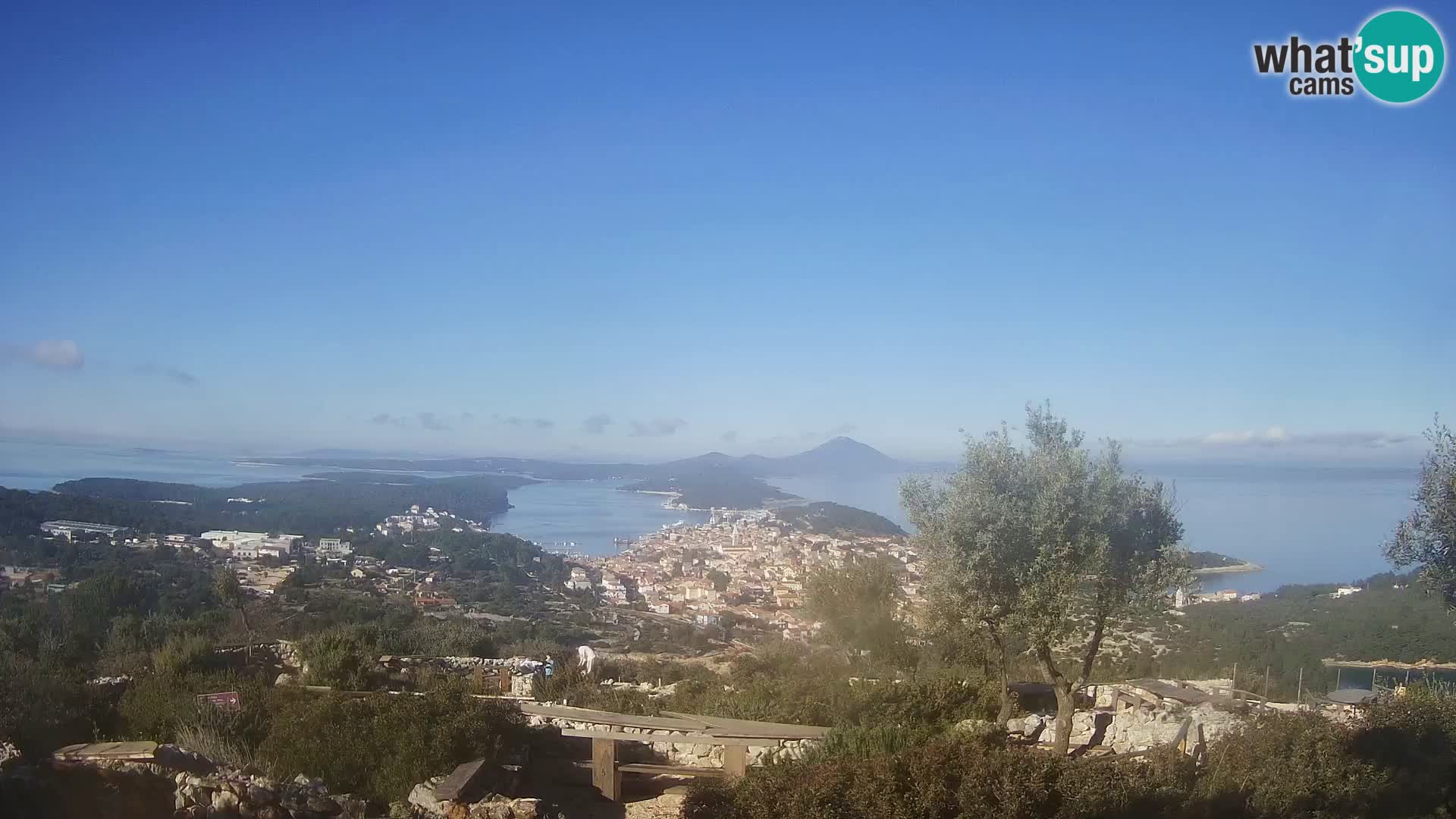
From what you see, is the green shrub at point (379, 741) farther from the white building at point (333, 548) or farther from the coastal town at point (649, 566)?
the white building at point (333, 548)

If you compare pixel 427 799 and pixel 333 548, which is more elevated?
→ pixel 333 548

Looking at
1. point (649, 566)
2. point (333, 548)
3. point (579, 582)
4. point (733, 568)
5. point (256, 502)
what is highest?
point (256, 502)

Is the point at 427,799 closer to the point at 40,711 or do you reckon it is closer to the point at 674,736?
the point at 674,736

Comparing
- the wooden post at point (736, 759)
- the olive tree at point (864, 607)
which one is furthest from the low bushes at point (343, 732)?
the olive tree at point (864, 607)

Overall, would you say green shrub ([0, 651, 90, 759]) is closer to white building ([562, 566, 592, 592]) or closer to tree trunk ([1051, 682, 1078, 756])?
tree trunk ([1051, 682, 1078, 756])

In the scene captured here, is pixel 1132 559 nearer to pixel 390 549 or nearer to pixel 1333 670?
pixel 1333 670

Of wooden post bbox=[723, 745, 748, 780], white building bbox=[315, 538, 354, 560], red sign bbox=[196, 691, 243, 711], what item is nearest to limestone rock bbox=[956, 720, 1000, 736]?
wooden post bbox=[723, 745, 748, 780]

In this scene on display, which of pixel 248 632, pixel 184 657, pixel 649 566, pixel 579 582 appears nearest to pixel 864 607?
pixel 184 657
